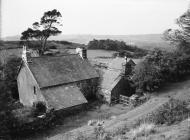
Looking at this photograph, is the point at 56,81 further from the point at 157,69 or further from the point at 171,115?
the point at 171,115

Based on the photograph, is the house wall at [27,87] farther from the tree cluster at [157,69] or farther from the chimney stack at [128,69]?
the chimney stack at [128,69]

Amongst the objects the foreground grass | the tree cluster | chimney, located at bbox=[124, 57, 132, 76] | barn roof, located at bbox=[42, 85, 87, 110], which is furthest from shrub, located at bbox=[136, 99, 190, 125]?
chimney, located at bbox=[124, 57, 132, 76]

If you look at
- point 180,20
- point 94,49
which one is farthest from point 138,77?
point 94,49

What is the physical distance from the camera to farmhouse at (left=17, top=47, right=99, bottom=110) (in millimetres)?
33094

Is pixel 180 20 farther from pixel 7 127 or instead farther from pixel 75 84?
pixel 7 127

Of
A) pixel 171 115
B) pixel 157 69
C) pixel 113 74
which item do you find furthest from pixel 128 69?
pixel 171 115

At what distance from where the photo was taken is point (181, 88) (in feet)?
119

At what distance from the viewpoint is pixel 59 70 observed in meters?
37.6

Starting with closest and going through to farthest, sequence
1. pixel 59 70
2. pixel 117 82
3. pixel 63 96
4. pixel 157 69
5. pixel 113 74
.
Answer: pixel 63 96, pixel 157 69, pixel 59 70, pixel 117 82, pixel 113 74

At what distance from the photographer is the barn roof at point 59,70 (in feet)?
114

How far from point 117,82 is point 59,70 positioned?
9.61 meters

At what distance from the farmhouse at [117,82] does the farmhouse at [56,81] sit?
2.06 meters

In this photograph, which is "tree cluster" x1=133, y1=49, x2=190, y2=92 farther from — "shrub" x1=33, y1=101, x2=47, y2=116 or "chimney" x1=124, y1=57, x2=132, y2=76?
"shrub" x1=33, y1=101, x2=47, y2=116

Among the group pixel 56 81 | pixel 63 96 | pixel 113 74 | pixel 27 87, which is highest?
pixel 113 74
